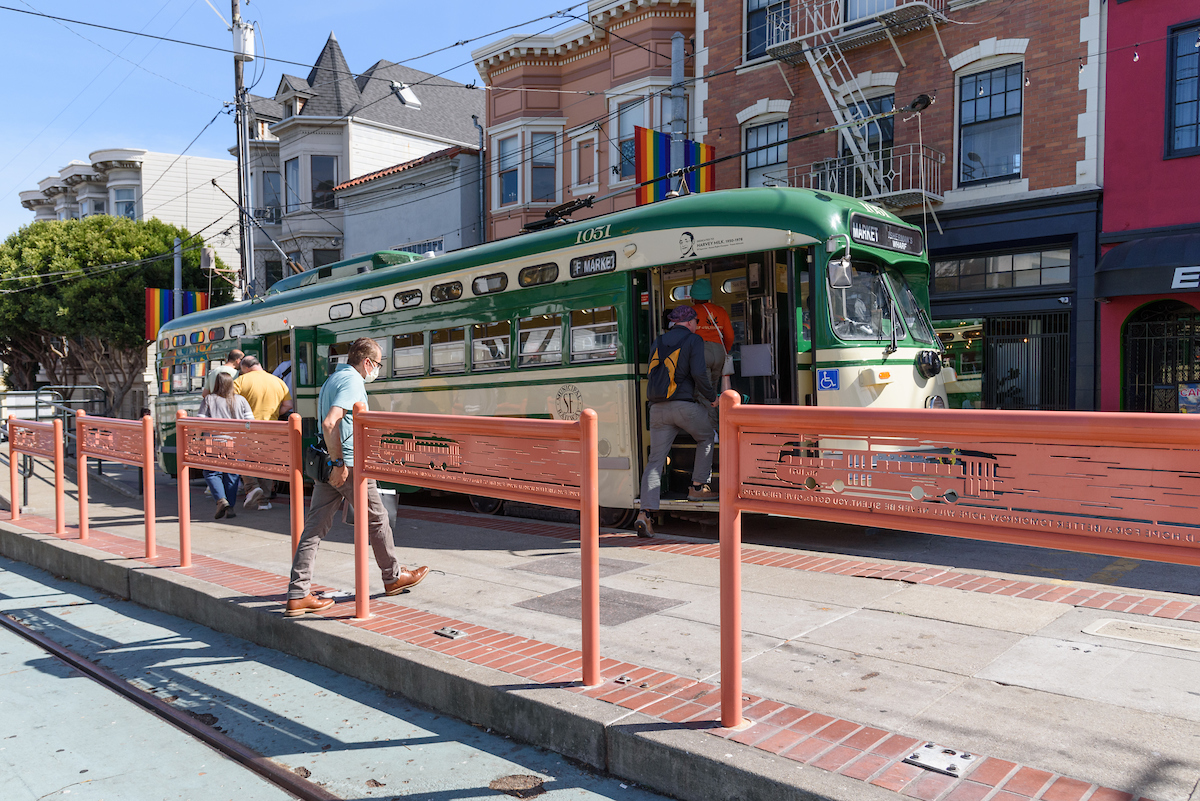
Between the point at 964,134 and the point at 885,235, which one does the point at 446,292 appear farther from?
the point at 964,134

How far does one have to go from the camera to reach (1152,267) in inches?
503

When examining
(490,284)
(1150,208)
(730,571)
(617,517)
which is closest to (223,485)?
(490,284)

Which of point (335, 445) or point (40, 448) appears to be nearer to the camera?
point (335, 445)

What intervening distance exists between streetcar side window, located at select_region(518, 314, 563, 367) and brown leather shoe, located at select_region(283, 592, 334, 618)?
438 centimetres

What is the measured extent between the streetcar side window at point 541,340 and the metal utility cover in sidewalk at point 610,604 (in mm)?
3863

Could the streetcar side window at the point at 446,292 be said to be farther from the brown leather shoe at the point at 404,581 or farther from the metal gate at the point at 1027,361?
the metal gate at the point at 1027,361

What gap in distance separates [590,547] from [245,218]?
20.7 m

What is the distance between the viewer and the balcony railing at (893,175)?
15523 mm

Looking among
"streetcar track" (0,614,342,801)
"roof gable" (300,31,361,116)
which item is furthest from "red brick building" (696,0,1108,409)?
"roof gable" (300,31,361,116)

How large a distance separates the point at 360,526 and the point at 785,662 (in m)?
2.68

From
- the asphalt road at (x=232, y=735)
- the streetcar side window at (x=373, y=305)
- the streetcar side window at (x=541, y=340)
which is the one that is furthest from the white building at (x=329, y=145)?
the asphalt road at (x=232, y=735)

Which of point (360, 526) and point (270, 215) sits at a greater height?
point (270, 215)

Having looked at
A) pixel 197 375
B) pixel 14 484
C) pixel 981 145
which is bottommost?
pixel 14 484

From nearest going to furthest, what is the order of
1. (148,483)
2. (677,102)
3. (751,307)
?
(148,483) < (751,307) < (677,102)
